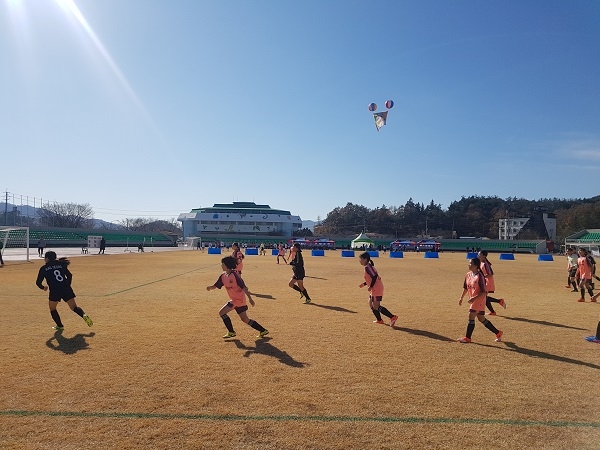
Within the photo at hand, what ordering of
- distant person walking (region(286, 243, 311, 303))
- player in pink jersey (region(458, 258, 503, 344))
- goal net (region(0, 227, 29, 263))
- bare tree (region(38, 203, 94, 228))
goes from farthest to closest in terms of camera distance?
1. bare tree (region(38, 203, 94, 228))
2. goal net (region(0, 227, 29, 263))
3. distant person walking (region(286, 243, 311, 303))
4. player in pink jersey (region(458, 258, 503, 344))

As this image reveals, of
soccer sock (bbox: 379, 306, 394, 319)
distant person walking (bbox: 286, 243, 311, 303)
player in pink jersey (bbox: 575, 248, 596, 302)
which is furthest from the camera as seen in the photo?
player in pink jersey (bbox: 575, 248, 596, 302)

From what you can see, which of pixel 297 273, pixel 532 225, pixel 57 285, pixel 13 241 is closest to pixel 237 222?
pixel 13 241

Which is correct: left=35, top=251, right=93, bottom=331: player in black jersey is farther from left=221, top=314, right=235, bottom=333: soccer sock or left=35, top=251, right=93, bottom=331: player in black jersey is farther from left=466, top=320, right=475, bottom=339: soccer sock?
left=466, top=320, right=475, bottom=339: soccer sock

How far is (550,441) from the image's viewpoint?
4281 mm

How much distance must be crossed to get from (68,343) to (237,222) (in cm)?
10540

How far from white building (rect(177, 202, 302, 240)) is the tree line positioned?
14847mm

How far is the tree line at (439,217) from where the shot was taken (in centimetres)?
11619

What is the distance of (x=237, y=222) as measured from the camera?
112688 millimetres

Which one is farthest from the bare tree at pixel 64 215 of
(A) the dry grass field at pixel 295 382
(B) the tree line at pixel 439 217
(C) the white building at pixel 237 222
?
(A) the dry grass field at pixel 295 382

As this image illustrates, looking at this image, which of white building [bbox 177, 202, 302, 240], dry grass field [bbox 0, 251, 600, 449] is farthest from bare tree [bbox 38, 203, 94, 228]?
dry grass field [bbox 0, 251, 600, 449]

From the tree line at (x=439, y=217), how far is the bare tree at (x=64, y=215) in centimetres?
6333

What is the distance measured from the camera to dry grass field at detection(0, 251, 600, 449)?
4.40 m

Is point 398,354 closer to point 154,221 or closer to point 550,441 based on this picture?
point 550,441

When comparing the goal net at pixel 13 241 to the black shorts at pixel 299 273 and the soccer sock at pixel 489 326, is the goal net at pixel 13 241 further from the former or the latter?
the soccer sock at pixel 489 326
